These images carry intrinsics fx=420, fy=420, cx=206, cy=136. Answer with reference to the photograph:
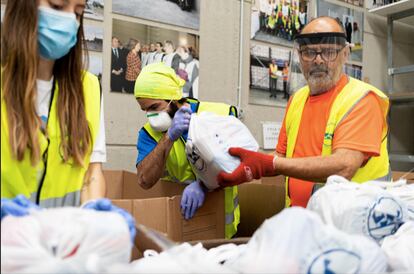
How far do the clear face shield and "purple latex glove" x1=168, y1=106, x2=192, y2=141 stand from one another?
1.50 ft

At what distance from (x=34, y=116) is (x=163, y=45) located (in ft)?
5.26

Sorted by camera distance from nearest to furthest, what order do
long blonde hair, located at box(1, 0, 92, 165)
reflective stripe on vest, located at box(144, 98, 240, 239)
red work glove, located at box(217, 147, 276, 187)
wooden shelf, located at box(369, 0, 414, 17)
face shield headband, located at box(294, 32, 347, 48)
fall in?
long blonde hair, located at box(1, 0, 92, 165) → red work glove, located at box(217, 147, 276, 187) → face shield headband, located at box(294, 32, 347, 48) → reflective stripe on vest, located at box(144, 98, 240, 239) → wooden shelf, located at box(369, 0, 414, 17)

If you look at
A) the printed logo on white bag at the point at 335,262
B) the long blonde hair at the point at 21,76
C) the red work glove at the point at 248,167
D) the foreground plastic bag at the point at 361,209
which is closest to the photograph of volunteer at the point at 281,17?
the red work glove at the point at 248,167

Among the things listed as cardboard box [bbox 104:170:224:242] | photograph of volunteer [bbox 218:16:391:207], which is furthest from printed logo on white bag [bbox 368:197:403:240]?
cardboard box [bbox 104:170:224:242]

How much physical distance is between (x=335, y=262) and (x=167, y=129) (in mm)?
1092

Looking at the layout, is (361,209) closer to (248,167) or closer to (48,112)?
(248,167)

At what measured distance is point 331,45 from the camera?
1426 millimetres

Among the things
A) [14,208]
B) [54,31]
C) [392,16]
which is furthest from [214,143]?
[392,16]

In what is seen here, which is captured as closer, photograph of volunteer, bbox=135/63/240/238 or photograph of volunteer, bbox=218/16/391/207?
photograph of volunteer, bbox=218/16/391/207

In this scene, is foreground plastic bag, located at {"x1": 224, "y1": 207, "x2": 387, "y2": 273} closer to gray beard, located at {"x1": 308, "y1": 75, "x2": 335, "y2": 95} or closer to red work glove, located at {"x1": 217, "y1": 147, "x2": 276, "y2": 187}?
red work glove, located at {"x1": 217, "y1": 147, "x2": 276, "y2": 187}

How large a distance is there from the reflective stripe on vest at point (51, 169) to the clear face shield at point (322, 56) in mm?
786

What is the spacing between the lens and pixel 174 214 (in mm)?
1300

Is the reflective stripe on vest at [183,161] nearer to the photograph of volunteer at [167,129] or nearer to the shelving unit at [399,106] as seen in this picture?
the photograph of volunteer at [167,129]

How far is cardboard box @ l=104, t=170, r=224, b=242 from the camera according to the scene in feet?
3.94
